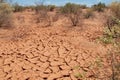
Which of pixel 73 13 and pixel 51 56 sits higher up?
pixel 73 13

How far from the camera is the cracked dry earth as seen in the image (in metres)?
8.06

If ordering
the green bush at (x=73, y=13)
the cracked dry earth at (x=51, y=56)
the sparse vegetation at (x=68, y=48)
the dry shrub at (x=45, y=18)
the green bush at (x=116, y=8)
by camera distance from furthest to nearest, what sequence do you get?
the dry shrub at (x=45, y=18) < the green bush at (x=73, y=13) < the green bush at (x=116, y=8) < the cracked dry earth at (x=51, y=56) < the sparse vegetation at (x=68, y=48)

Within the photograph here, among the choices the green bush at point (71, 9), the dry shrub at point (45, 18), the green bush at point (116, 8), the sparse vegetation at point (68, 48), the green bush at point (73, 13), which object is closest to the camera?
the sparse vegetation at point (68, 48)

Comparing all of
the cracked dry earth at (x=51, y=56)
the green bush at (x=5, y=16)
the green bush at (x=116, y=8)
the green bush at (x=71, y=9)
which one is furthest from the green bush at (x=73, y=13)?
the green bush at (x=5, y=16)

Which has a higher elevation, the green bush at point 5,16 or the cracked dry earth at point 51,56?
the green bush at point 5,16

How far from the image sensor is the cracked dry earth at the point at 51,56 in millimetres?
8056

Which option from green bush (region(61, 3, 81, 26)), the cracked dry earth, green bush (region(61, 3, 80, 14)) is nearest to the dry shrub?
green bush (region(61, 3, 81, 26))

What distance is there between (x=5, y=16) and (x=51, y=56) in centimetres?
562

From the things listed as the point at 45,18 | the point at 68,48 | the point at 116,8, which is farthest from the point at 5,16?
the point at 116,8

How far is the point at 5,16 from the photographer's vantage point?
14125 mm

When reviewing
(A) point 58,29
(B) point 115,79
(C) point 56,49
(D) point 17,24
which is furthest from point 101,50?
(D) point 17,24

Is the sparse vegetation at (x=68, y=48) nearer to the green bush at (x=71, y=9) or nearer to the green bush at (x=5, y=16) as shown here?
the green bush at (x=5, y=16)

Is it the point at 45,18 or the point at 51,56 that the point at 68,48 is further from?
the point at 45,18

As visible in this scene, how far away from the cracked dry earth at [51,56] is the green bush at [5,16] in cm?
234
